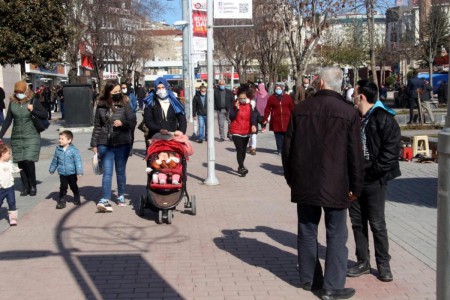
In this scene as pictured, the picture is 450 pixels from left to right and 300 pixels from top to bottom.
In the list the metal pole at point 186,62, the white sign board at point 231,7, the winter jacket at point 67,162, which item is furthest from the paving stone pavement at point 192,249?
the metal pole at point 186,62

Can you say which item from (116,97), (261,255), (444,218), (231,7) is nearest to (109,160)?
(116,97)

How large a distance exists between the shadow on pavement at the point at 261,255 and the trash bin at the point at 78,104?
652 inches

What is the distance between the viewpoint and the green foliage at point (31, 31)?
50.8 feet

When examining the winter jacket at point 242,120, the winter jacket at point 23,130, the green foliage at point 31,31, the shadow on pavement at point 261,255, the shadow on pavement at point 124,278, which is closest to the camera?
the shadow on pavement at point 124,278

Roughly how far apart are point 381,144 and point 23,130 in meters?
6.26

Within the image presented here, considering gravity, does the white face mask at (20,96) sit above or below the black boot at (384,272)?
above

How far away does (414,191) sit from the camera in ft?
33.9

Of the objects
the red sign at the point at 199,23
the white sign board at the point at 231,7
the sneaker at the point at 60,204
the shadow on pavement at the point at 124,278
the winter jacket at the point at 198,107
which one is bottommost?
the shadow on pavement at the point at 124,278

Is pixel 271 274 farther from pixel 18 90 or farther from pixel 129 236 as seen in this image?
pixel 18 90

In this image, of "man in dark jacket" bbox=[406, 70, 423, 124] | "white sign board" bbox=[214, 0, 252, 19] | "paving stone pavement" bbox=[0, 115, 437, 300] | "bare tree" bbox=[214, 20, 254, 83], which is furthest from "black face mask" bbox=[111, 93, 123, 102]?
"bare tree" bbox=[214, 20, 254, 83]

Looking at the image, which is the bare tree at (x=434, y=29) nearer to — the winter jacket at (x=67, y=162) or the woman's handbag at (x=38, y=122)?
the woman's handbag at (x=38, y=122)

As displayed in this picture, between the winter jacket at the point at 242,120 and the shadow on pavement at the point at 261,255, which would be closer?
the shadow on pavement at the point at 261,255

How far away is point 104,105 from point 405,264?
4.73 meters

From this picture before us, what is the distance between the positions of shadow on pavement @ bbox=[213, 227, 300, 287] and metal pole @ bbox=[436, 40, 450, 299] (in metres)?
3.14
